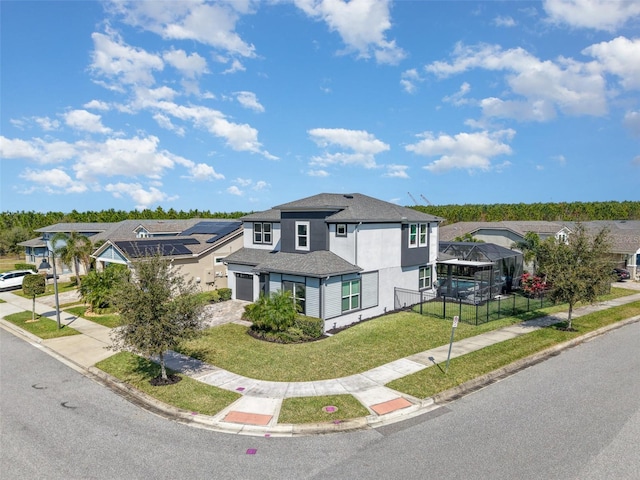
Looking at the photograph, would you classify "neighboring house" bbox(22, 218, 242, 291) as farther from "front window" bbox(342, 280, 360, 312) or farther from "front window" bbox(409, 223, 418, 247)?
"front window" bbox(409, 223, 418, 247)

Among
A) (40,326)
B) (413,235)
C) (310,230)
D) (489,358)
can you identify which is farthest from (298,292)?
(40,326)

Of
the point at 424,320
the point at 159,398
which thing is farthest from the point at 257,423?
the point at 424,320

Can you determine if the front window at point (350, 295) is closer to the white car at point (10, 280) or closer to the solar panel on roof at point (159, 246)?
the solar panel on roof at point (159, 246)

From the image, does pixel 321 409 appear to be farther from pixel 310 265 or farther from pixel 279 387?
pixel 310 265

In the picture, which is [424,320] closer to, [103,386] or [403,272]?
[403,272]

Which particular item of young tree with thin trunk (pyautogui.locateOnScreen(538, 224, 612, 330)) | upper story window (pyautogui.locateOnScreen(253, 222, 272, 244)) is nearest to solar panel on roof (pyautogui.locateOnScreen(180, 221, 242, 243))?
upper story window (pyautogui.locateOnScreen(253, 222, 272, 244))

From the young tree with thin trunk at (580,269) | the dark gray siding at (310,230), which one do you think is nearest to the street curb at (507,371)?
the young tree with thin trunk at (580,269)
